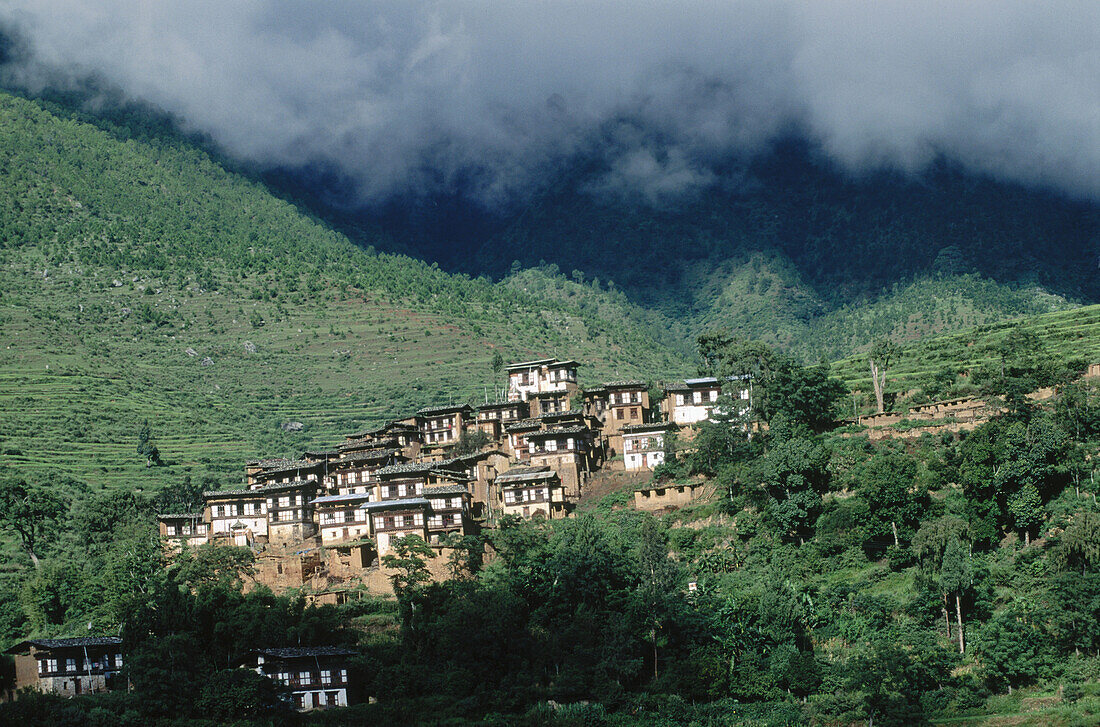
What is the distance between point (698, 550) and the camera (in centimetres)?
6156

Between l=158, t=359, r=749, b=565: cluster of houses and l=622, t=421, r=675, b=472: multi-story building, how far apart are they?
61 mm

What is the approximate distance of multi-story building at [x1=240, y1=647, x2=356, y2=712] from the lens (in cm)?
5369

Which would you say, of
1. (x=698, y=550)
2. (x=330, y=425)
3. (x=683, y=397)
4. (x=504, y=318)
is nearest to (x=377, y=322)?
(x=504, y=318)

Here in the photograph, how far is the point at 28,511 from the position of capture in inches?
2985

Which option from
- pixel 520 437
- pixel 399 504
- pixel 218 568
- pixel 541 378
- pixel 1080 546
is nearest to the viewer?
pixel 1080 546


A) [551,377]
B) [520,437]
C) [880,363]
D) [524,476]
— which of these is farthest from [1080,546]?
[551,377]

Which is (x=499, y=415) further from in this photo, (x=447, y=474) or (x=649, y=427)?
(x=447, y=474)

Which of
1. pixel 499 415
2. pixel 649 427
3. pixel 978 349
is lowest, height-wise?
→ pixel 649 427

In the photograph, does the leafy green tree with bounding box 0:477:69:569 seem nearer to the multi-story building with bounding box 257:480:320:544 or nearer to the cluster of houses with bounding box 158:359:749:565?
the cluster of houses with bounding box 158:359:749:565

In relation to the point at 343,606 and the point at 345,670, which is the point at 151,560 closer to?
the point at 343,606

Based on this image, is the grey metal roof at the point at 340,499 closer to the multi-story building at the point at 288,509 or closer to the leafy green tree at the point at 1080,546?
the multi-story building at the point at 288,509

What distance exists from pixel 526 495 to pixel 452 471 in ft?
Answer: 14.8

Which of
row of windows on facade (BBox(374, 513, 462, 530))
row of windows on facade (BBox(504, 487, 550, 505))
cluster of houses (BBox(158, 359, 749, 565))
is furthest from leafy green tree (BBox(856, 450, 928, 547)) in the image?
row of windows on facade (BBox(374, 513, 462, 530))

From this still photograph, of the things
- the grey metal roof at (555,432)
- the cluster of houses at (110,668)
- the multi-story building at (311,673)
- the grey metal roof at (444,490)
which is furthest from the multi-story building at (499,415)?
the multi-story building at (311,673)
